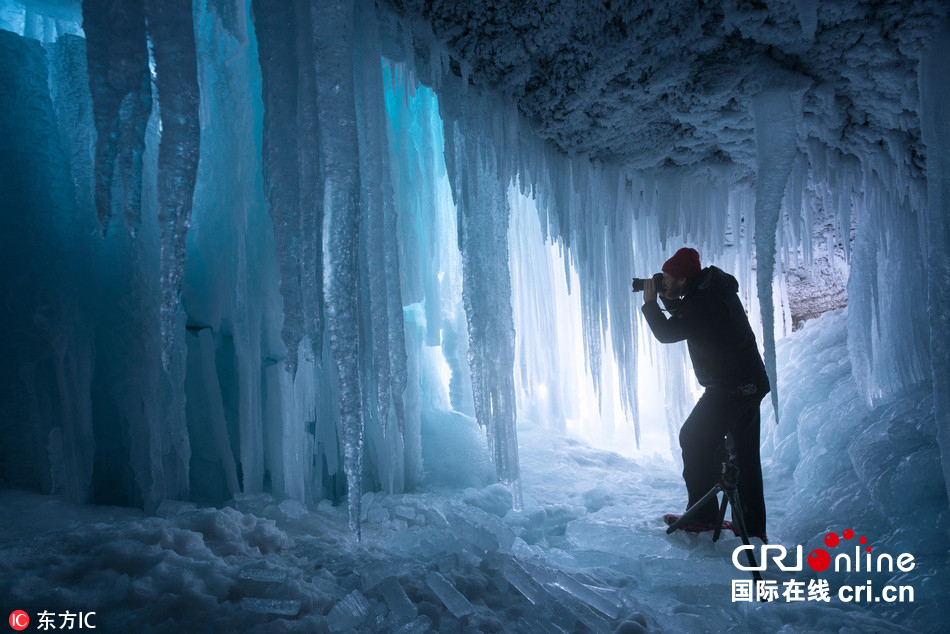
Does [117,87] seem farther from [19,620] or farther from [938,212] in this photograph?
[938,212]

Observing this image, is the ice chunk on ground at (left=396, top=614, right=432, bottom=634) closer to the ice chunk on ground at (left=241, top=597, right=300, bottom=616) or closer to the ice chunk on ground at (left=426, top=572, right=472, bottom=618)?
the ice chunk on ground at (left=426, top=572, right=472, bottom=618)

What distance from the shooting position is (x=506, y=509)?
12.5ft

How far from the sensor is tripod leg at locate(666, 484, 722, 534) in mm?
2564

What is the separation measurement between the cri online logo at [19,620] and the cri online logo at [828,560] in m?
2.69

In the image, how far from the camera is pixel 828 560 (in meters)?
2.43

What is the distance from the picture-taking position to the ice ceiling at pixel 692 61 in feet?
7.82

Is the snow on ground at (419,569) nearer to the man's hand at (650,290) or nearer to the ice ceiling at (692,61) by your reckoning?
the man's hand at (650,290)

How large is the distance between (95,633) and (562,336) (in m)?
6.94

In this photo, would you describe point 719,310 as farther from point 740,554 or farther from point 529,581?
point 529,581

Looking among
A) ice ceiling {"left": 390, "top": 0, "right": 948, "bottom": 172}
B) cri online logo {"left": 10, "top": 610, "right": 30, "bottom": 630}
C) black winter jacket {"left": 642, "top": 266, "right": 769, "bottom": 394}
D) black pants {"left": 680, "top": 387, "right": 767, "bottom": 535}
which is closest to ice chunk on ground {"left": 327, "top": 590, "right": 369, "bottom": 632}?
cri online logo {"left": 10, "top": 610, "right": 30, "bottom": 630}

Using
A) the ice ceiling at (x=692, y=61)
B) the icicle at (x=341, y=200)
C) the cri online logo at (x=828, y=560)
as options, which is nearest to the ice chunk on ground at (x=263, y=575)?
the icicle at (x=341, y=200)

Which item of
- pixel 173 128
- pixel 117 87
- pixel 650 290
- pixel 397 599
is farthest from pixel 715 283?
pixel 117 87

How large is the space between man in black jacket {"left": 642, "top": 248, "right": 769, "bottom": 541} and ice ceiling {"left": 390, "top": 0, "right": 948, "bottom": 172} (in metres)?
1.14

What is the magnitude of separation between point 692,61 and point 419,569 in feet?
10.1
